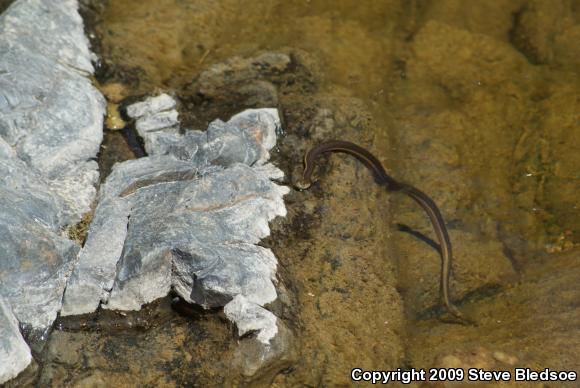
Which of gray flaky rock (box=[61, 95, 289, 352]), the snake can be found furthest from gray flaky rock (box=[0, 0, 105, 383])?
the snake

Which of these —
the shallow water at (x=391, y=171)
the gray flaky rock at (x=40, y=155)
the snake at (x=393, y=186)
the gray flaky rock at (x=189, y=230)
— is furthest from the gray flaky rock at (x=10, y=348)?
the snake at (x=393, y=186)

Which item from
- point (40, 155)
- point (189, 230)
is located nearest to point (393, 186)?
point (189, 230)

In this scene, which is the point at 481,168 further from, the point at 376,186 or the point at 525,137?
the point at 376,186

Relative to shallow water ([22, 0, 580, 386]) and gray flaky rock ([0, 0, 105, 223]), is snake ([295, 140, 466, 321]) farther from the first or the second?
gray flaky rock ([0, 0, 105, 223])

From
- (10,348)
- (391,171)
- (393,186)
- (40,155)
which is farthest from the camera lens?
(391,171)

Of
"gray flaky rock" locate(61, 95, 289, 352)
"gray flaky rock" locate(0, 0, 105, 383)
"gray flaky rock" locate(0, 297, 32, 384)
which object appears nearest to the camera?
"gray flaky rock" locate(0, 297, 32, 384)

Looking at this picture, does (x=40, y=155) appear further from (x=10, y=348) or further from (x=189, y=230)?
(x=10, y=348)

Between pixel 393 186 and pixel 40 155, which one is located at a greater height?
pixel 40 155
